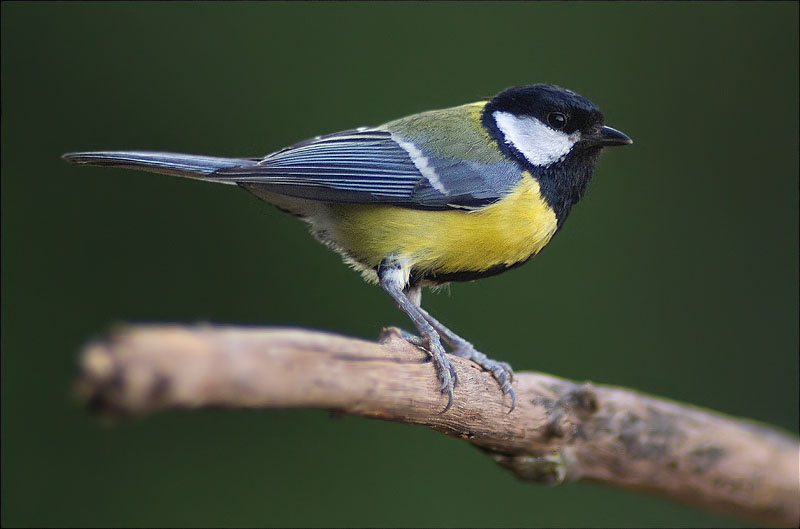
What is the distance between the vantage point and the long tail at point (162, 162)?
157cm

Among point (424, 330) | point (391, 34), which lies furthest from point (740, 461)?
point (391, 34)

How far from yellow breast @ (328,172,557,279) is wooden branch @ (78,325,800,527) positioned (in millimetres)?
257

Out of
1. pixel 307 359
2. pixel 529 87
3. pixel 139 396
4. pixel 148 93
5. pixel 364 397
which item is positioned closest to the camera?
pixel 139 396

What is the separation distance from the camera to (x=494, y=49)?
10.0ft

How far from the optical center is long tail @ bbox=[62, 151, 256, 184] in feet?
5.14

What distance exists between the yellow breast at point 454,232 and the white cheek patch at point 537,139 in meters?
0.08

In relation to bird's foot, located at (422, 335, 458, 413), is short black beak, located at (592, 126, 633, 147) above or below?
above

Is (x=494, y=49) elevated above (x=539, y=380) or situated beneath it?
elevated above

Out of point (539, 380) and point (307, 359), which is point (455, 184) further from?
point (307, 359)

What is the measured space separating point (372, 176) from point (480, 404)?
577mm

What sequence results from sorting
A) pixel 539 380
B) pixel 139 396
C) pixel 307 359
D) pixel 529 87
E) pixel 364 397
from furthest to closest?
pixel 529 87 < pixel 539 380 < pixel 364 397 < pixel 307 359 < pixel 139 396

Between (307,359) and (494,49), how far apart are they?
2.38m

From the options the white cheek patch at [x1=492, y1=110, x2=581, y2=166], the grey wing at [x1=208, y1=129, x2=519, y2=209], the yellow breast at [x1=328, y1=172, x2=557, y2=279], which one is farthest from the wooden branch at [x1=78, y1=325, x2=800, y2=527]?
the white cheek patch at [x1=492, y1=110, x2=581, y2=166]

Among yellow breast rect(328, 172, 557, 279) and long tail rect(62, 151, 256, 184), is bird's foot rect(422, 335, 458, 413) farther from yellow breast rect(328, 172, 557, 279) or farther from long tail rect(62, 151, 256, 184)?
long tail rect(62, 151, 256, 184)
